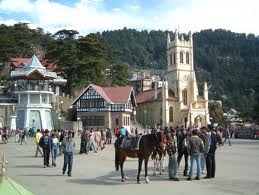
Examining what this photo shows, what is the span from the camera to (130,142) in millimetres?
14102

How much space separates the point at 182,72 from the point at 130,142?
273ft

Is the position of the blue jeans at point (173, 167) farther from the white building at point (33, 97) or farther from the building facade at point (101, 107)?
the building facade at point (101, 107)

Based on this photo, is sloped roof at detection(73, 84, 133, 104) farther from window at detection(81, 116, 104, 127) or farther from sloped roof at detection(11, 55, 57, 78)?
sloped roof at detection(11, 55, 57, 78)

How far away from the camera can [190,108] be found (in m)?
89.5

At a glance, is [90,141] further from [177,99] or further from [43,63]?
[177,99]

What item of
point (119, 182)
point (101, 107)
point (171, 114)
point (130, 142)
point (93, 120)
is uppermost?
point (101, 107)

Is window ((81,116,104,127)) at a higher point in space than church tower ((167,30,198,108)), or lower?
lower

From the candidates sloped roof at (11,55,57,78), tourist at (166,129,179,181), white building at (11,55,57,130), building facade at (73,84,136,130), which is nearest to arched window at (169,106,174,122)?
building facade at (73,84,136,130)

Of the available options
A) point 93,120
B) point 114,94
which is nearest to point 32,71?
point 93,120

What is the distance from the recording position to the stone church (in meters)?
90.3

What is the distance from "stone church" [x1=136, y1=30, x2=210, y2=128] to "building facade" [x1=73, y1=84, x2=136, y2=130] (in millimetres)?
22425

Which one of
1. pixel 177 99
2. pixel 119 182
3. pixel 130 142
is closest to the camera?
pixel 119 182

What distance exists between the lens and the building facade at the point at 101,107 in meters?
67.8

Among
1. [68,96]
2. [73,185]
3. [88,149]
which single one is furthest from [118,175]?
[68,96]
